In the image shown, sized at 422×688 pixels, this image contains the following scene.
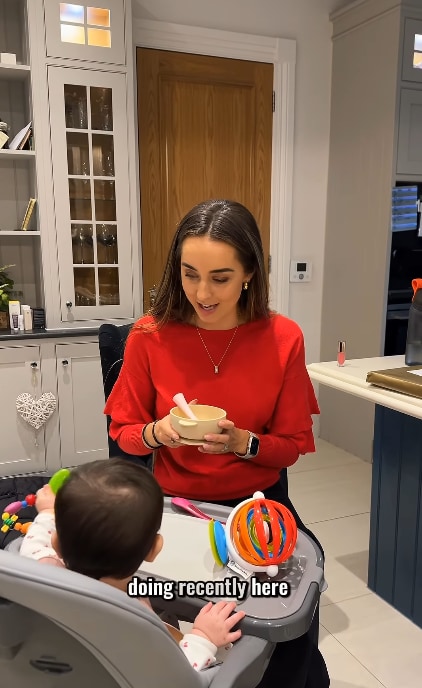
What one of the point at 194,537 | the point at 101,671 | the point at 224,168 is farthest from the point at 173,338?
the point at 224,168

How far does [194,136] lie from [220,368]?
87.8 inches

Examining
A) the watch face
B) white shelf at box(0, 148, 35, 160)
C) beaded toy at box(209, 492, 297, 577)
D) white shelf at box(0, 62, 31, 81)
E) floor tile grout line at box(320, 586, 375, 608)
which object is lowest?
floor tile grout line at box(320, 586, 375, 608)

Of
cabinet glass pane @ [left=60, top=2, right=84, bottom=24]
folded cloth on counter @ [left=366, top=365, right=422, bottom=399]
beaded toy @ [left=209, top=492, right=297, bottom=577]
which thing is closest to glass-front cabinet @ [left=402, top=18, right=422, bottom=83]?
cabinet glass pane @ [left=60, top=2, right=84, bottom=24]

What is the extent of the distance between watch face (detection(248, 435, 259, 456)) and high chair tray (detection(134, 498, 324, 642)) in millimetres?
219

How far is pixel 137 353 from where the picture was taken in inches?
51.8

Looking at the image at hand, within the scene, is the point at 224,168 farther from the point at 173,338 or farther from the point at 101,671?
the point at 101,671

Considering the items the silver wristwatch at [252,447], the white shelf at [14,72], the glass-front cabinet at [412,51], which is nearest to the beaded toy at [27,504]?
the silver wristwatch at [252,447]

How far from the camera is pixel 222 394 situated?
1.27 m

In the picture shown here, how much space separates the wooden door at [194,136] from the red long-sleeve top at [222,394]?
1938 millimetres

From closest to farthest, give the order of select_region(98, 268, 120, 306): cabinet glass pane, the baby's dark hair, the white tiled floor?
the baby's dark hair → the white tiled floor → select_region(98, 268, 120, 306): cabinet glass pane

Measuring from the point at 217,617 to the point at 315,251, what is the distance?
2.98 metres

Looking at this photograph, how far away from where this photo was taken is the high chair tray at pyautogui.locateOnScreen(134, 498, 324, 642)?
0.83 meters

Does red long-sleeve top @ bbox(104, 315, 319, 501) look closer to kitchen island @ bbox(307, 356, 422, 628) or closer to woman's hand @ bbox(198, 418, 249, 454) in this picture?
woman's hand @ bbox(198, 418, 249, 454)

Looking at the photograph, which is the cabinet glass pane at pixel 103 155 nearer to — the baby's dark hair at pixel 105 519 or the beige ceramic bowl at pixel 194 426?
the beige ceramic bowl at pixel 194 426
